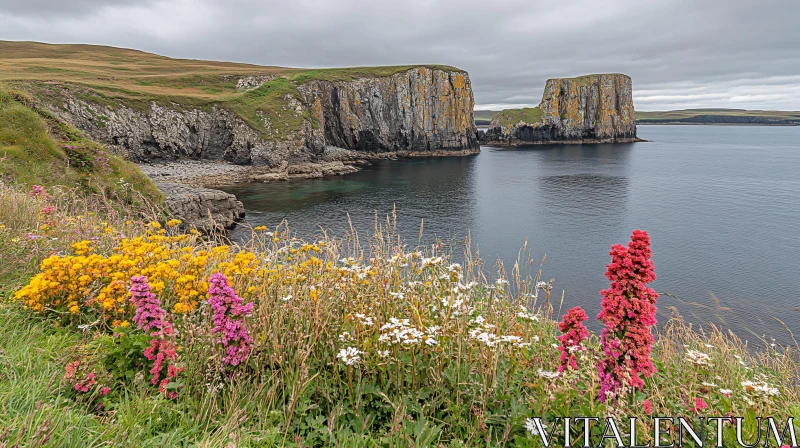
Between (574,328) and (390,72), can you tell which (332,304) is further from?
(390,72)

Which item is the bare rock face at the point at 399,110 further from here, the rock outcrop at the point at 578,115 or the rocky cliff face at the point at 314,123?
the rock outcrop at the point at 578,115

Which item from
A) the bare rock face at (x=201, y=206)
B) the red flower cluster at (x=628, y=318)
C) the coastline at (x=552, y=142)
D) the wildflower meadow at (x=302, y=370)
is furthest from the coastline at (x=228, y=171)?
the coastline at (x=552, y=142)

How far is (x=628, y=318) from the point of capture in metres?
3.67

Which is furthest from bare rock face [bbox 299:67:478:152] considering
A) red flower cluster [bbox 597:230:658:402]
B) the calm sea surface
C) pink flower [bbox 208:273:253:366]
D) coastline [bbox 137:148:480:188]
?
red flower cluster [bbox 597:230:658:402]

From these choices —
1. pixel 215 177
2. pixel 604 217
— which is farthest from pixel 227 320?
pixel 215 177

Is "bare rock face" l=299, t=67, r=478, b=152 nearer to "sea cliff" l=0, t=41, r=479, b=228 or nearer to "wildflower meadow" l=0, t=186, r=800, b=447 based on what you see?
"sea cliff" l=0, t=41, r=479, b=228

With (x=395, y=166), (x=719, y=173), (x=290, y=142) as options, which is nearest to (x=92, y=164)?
(x=290, y=142)

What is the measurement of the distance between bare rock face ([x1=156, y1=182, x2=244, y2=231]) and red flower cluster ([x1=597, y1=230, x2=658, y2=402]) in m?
29.0

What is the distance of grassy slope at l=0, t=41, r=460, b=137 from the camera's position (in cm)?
6078

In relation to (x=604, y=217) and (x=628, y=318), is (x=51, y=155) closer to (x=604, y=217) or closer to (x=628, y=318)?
(x=628, y=318)

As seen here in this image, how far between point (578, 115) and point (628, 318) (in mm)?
154726

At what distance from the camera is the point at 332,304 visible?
474 cm

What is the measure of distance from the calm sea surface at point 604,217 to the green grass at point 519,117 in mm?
74741

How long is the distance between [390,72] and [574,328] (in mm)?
102868
